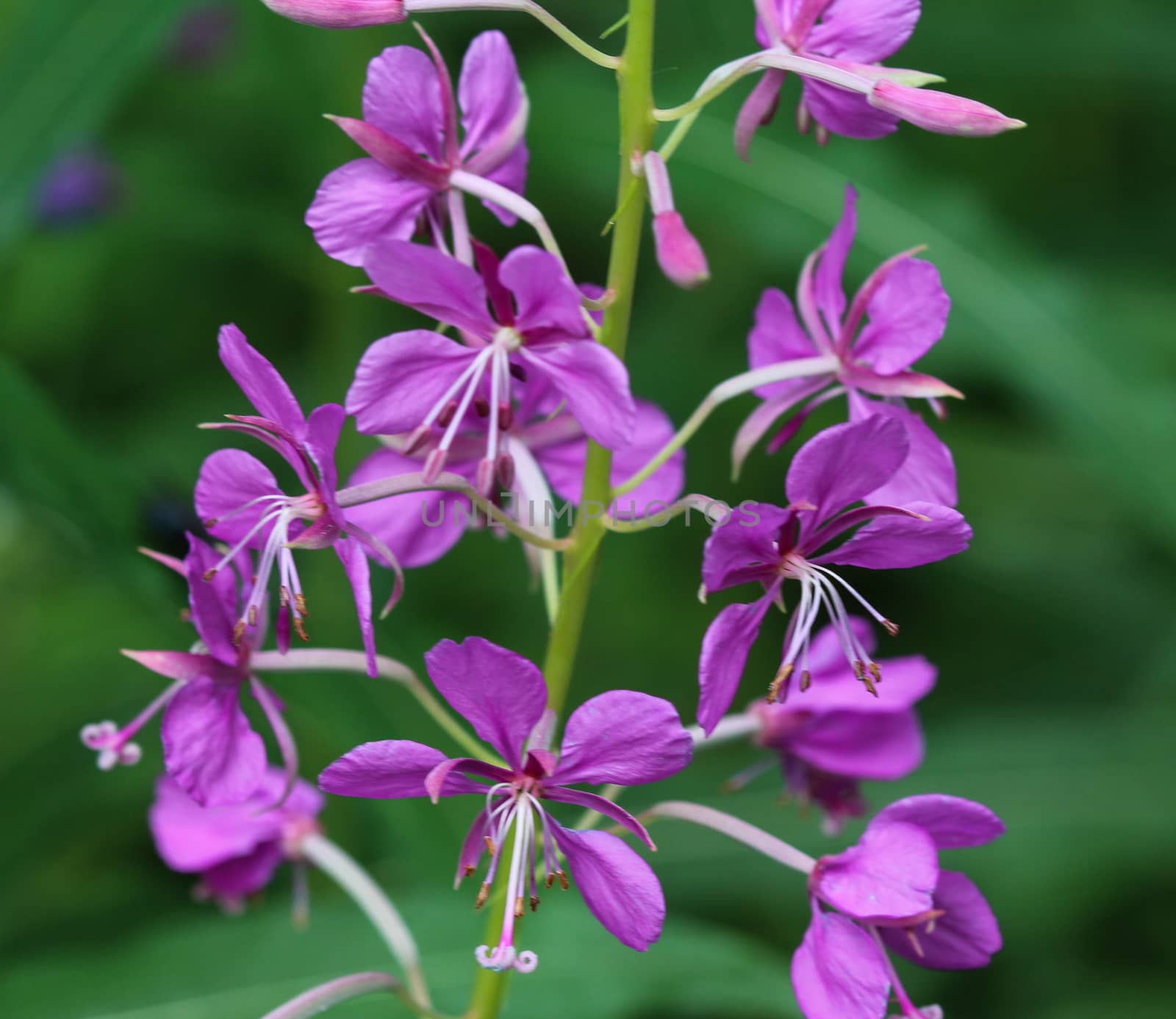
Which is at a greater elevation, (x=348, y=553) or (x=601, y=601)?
(x=348, y=553)

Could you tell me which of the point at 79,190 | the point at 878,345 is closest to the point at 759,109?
the point at 878,345

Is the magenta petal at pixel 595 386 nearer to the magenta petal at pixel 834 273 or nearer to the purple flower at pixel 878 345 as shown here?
the purple flower at pixel 878 345

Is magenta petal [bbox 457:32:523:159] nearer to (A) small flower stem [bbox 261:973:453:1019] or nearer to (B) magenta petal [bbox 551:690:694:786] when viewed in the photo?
(B) magenta petal [bbox 551:690:694:786]

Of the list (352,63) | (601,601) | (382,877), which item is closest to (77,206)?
(352,63)

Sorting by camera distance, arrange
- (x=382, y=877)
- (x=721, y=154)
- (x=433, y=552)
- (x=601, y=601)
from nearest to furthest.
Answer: (x=433, y=552)
(x=382, y=877)
(x=721, y=154)
(x=601, y=601)

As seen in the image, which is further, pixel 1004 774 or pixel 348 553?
pixel 1004 774

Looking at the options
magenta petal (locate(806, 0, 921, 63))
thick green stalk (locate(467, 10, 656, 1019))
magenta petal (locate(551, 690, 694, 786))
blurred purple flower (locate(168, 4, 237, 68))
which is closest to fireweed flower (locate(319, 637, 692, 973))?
magenta petal (locate(551, 690, 694, 786))

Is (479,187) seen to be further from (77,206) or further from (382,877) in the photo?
(77,206)

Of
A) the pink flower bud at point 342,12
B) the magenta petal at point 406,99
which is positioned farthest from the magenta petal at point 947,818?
the pink flower bud at point 342,12
